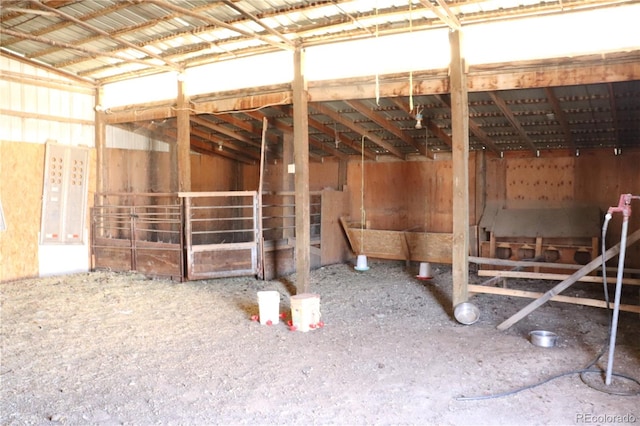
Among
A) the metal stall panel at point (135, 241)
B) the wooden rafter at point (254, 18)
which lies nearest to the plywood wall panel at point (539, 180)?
the wooden rafter at point (254, 18)

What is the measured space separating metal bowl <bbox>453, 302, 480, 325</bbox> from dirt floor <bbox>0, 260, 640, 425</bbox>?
0.07 m

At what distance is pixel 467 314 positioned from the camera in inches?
190

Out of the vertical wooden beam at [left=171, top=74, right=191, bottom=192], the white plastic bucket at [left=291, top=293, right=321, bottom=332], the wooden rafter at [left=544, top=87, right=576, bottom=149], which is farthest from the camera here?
the vertical wooden beam at [left=171, top=74, right=191, bottom=192]

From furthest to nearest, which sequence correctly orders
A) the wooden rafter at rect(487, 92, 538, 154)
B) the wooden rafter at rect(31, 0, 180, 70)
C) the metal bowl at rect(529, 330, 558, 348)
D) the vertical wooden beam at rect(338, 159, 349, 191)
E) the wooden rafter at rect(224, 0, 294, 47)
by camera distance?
1. the vertical wooden beam at rect(338, 159, 349, 191)
2. the wooden rafter at rect(487, 92, 538, 154)
3. the wooden rafter at rect(31, 0, 180, 70)
4. the wooden rafter at rect(224, 0, 294, 47)
5. the metal bowl at rect(529, 330, 558, 348)

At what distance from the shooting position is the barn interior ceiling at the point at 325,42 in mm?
4875

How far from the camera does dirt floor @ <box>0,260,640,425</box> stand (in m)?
2.98

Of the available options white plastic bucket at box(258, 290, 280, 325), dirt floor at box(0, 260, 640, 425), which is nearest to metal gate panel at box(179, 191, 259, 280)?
dirt floor at box(0, 260, 640, 425)

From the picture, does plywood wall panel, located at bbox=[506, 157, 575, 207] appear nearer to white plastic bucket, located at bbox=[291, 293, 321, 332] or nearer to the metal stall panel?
white plastic bucket, located at bbox=[291, 293, 321, 332]

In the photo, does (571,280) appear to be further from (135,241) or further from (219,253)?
(135,241)

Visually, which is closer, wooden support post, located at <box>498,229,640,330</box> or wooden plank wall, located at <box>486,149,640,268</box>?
wooden support post, located at <box>498,229,640,330</box>

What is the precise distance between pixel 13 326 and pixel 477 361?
438 centimetres

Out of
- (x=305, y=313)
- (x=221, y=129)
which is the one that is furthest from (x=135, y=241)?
(x=305, y=313)

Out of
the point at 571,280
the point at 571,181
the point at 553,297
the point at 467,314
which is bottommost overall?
the point at 467,314

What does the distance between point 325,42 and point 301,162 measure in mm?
1378
